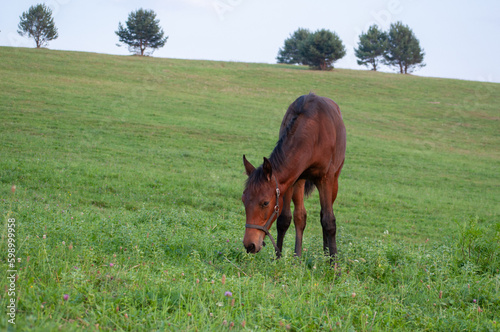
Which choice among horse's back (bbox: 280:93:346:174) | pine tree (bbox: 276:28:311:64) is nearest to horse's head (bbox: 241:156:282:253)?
horse's back (bbox: 280:93:346:174)

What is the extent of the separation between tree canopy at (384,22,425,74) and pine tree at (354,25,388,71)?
1243mm

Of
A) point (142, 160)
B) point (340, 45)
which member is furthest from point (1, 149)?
point (340, 45)

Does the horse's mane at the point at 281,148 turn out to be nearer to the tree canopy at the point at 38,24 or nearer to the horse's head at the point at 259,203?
the horse's head at the point at 259,203

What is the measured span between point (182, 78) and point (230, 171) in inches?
1075

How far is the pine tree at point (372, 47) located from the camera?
69.4 m

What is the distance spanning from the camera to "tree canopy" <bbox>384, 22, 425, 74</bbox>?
69750 mm

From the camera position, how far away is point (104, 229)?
18.3 feet

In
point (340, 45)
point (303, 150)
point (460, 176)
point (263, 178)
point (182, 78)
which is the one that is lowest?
point (460, 176)

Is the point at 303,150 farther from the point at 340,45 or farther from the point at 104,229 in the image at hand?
the point at 340,45

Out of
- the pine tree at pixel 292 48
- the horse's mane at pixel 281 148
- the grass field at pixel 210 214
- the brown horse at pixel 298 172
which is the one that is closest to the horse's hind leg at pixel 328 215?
the brown horse at pixel 298 172

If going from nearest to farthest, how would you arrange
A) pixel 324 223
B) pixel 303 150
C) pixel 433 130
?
pixel 303 150 < pixel 324 223 < pixel 433 130

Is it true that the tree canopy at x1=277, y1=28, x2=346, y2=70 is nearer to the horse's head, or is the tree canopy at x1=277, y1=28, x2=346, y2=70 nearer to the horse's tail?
the horse's tail

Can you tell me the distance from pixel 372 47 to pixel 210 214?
67327mm

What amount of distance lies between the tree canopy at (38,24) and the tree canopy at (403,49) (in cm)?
5392
